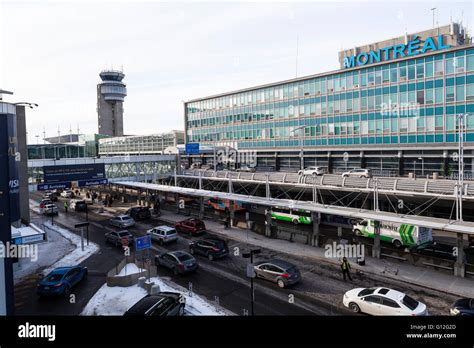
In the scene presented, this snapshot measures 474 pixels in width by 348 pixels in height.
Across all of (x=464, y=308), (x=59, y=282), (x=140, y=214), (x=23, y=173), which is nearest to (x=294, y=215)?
(x=140, y=214)

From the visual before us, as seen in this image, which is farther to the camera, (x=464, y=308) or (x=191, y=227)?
(x=191, y=227)

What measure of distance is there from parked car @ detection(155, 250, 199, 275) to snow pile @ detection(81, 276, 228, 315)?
1396 millimetres

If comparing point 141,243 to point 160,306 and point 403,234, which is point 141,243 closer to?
point 160,306

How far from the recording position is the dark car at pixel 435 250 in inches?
896

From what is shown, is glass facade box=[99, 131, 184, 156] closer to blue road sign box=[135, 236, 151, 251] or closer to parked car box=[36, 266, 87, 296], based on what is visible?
parked car box=[36, 266, 87, 296]

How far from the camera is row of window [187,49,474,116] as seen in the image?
143ft

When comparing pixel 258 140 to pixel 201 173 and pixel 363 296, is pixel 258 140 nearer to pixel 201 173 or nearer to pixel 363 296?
pixel 201 173

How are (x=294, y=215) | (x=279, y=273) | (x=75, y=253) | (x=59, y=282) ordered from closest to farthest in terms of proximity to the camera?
(x=59, y=282), (x=279, y=273), (x=75, y=253), (x=294, y=215)


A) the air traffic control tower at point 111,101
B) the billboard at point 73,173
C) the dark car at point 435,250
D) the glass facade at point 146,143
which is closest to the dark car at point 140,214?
the billboard at point 73,173

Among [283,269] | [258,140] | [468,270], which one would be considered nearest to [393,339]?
[283,269]

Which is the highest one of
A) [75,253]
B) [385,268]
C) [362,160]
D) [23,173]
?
[23,173]

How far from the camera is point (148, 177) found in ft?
147

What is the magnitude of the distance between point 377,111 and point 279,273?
40.7 m

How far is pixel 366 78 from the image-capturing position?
172 ft
